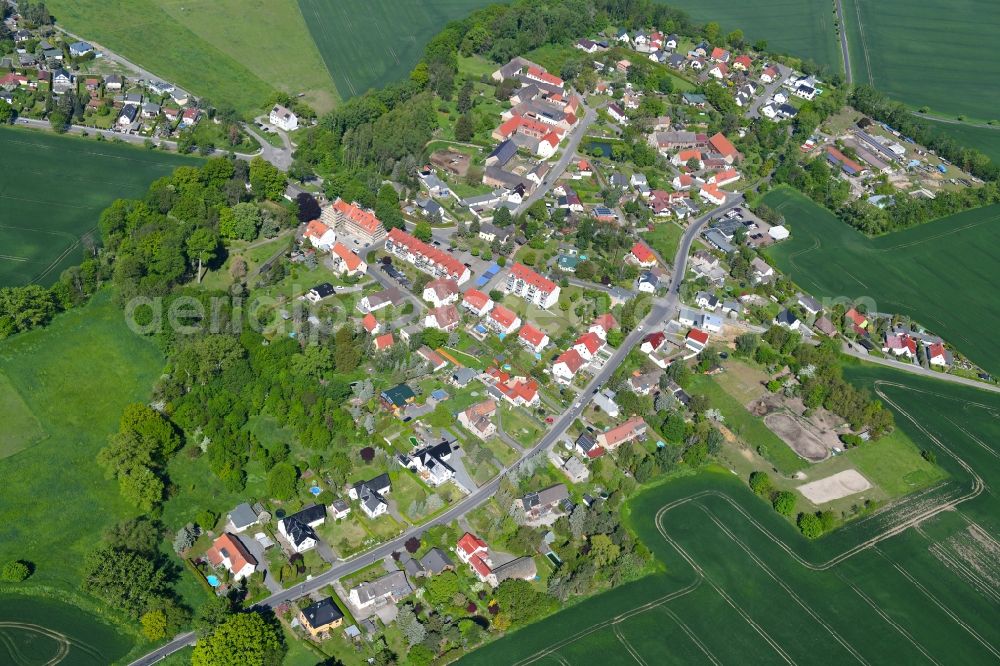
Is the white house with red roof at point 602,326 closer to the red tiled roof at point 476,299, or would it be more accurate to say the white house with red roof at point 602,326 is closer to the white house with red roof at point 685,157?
the red tiled roof at point 476,299

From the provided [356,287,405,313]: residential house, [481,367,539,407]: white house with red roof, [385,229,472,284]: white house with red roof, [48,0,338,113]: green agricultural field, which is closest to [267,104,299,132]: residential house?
[48,0,338,113]: green agricultural field

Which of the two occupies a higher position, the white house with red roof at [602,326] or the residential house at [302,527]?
the white house with red roof at [602,326]

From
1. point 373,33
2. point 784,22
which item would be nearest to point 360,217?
point 373,33

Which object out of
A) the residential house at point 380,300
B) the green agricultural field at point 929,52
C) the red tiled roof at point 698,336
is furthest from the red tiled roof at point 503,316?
the green agricultural field at point 929,52

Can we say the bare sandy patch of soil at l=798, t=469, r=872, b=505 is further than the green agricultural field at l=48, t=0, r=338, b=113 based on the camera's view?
No

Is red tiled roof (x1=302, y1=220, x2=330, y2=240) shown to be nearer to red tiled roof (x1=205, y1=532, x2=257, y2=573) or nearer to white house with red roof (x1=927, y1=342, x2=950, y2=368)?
red tiled roof (x1=205, y1=532, x2=257, y2=573)

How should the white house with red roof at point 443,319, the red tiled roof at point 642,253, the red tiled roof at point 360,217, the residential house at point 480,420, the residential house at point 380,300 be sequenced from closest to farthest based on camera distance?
the residential house at point 480,420, the white house with red roof at point 443,319, the residential house at point 380,300, the red tiled roof at point 360,217, the red tiled roof at point 642,253

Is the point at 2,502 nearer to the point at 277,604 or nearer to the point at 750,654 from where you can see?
the point at 277,604

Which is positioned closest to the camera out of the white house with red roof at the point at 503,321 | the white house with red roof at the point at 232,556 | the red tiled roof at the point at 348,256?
the white house with red roof at the point at 232,556
